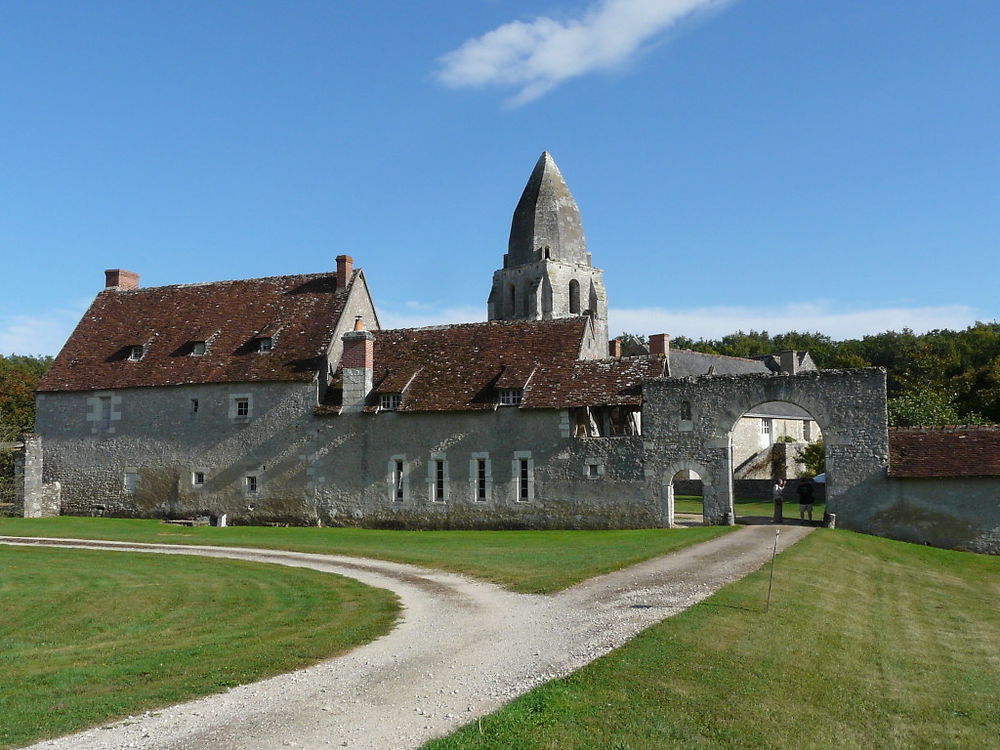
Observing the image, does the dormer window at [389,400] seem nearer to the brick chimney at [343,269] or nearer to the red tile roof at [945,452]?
the brick chimney at [343,269]

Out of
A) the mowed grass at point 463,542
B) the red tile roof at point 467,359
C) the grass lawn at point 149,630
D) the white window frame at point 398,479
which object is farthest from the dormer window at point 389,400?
the grass lawn at point 149,630

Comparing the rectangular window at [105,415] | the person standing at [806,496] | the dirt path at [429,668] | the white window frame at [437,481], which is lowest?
the dirt path at [429,668]

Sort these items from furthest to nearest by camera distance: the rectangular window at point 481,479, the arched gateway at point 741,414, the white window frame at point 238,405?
the white window frame at point 238,405 → the rectangular window at point 481,479 → the arched gateway at point 741,414

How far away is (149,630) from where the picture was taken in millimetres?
14180

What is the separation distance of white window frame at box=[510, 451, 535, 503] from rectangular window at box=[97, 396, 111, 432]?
18479 mm

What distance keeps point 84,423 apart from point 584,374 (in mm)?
22357

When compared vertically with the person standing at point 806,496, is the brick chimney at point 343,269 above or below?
above

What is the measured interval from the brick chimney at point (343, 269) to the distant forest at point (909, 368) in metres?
26.2

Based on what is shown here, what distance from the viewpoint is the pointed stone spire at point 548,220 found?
63.3 m

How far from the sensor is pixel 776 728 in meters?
9.64

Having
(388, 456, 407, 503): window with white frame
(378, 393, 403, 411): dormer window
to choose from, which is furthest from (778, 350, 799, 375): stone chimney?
(388, 456, 407, 503): window with white frame

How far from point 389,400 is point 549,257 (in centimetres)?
3049

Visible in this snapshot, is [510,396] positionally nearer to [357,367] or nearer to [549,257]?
[357,367]

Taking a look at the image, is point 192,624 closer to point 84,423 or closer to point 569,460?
point 569,460
